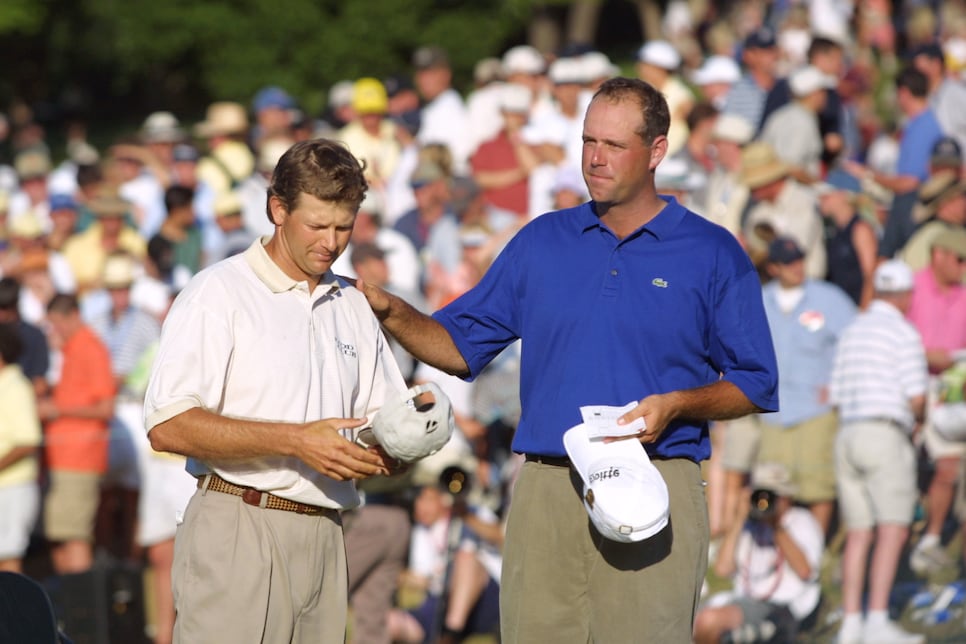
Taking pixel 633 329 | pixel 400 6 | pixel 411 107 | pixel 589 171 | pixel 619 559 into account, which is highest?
pixel 400 6

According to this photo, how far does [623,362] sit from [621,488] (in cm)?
50

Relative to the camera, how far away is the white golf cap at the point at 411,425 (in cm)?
472

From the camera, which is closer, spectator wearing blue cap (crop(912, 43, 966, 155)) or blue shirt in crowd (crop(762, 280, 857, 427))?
blue shirt in crowd (crop(762, 280, 857, 427))

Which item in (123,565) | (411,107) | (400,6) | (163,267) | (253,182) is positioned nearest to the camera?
(123,565)

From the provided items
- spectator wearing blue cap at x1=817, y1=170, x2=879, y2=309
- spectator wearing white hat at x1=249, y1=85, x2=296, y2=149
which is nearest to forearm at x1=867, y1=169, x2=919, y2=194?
spectator wearing blue cap at x1=817, y1=170, x2=879, y2=309

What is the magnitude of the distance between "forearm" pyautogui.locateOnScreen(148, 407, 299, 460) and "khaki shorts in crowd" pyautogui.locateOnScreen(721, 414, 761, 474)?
542 centimetres

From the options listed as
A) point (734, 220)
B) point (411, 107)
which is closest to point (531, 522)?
point (734, 220)

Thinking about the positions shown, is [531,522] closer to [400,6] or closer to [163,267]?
[163,267]

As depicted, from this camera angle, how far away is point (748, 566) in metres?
9.12

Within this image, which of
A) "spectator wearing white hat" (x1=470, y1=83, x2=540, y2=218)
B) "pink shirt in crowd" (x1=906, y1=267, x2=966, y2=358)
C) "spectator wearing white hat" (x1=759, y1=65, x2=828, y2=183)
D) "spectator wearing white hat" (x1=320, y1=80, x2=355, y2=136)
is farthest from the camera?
"spectator wearing white hat" (x1=320, y1=80, x2=355, y2=136)

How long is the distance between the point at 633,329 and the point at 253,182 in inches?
325

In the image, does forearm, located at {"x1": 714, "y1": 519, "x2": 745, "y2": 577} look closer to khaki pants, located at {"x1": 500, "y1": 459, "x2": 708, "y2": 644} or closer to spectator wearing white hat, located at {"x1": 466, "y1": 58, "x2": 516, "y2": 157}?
khaki pants, located at {"x1": 500, "y1": 459, "x2": 708, "y2": 644}

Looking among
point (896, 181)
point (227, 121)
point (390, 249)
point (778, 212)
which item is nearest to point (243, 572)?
point (390, 249)

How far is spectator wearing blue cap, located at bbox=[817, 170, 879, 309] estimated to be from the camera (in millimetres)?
11000
